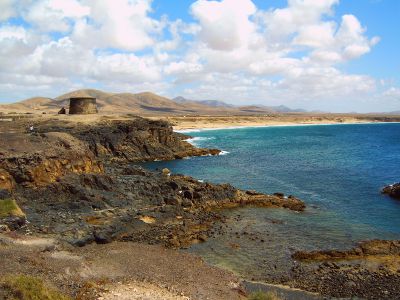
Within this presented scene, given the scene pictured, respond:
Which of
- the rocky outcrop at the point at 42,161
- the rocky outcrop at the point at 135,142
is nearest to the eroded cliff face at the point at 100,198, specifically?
the rocky outcrop at the point at 42,161

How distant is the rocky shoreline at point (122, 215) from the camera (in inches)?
901

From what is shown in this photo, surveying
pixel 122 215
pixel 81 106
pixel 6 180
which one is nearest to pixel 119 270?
pixel 122 215

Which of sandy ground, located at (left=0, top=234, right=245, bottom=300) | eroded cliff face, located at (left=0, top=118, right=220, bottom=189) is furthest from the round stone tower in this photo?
sandy ground, located at (left=0, top=234, right=245, bottom=300)

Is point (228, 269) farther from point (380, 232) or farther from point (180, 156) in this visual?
point (180, 156)

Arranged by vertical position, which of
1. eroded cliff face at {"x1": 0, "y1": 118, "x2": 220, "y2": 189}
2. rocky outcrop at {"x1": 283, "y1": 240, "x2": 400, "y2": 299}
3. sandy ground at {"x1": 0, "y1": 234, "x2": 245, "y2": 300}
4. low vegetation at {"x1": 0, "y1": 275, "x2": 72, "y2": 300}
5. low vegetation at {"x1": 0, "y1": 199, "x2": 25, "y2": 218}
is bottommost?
rocky outcrop at {"x1": 283, "y1": 240, "x2": 400, "y2": 299}

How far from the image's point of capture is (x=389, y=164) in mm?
66000

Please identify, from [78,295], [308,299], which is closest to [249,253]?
[308,299]

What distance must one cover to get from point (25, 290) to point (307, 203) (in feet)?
101

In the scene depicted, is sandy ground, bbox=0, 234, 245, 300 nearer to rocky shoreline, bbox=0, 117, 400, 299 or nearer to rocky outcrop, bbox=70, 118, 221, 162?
rocky shoreline, bbox=0, 117, 400, 299

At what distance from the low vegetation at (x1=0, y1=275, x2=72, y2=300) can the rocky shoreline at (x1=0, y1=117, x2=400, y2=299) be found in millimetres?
2000

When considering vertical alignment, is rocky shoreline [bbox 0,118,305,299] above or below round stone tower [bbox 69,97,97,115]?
below

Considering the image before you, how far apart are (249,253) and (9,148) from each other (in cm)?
2363

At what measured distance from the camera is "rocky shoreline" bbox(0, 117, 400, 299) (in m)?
22.9

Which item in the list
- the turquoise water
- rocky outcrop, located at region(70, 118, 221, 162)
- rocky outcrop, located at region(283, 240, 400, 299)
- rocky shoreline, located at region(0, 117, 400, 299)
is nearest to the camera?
rocky outcrop, located at region(283, 240, 400, 299)
